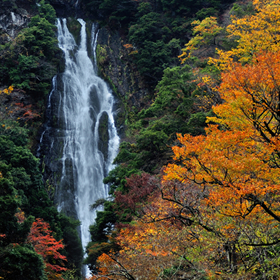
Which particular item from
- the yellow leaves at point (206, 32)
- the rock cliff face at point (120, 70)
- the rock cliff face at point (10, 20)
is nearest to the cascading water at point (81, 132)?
the rock cliff face at point (120, 70)

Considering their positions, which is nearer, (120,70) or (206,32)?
(206,32)

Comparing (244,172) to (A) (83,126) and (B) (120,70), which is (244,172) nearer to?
(A) (83,126)

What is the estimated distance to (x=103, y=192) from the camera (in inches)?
939

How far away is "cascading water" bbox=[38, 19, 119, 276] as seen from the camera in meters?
23.4

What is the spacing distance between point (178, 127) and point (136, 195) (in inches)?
262

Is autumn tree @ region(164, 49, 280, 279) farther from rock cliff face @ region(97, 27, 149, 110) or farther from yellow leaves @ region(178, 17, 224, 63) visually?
rock cliff face @ region(97, 27, 149, 110)

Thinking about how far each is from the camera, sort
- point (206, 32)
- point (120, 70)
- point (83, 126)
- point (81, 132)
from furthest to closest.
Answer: point (120, 70), point (83, 126), point (81, 132), point (206, 32)

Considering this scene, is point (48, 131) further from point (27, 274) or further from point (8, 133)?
point (27, 274)

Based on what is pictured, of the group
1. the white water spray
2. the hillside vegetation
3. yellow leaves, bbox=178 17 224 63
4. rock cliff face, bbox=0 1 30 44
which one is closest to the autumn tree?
the hillside vegetation

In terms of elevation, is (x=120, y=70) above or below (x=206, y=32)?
above

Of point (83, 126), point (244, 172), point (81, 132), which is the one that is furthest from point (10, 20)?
point (244, 172)

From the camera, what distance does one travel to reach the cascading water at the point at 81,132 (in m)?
23.4

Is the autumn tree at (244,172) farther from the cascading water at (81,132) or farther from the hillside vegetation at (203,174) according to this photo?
the cascading water at (81,132)

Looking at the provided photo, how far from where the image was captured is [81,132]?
1059 inches
